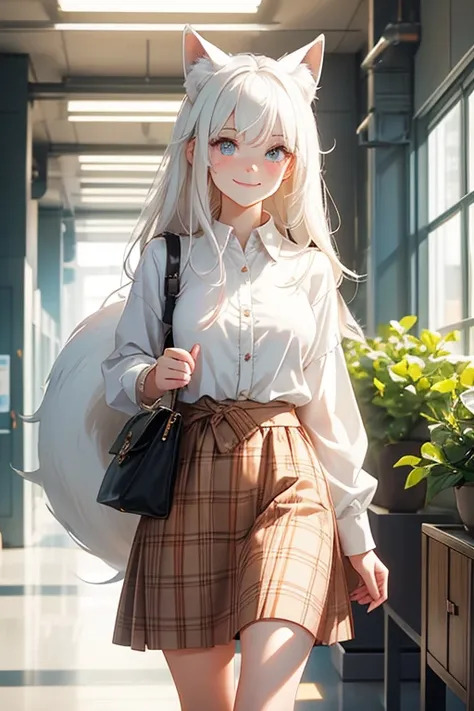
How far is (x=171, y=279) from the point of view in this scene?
1.96 m

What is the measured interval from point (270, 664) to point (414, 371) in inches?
85.7

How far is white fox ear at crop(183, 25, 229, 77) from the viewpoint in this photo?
78.3 inches

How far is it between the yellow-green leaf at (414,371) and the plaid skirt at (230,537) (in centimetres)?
186

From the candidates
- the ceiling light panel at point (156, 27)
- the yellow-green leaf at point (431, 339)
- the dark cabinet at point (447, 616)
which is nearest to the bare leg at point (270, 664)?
the dark cabinet at point (447, 616)

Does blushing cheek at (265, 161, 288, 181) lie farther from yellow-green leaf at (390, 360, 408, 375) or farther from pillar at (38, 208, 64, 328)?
pillar at (38, 208, 64, 328)

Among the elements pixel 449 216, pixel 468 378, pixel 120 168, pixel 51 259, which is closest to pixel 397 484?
pixel 468 378

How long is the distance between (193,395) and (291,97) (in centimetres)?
55

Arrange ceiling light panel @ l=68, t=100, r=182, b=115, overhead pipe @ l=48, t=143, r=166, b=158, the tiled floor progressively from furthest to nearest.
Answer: overhead pipe @ l=48, t=143, r=166, b=158
ceiling light panel @ l=68, t=100, r=182, b=115
the tiled floor


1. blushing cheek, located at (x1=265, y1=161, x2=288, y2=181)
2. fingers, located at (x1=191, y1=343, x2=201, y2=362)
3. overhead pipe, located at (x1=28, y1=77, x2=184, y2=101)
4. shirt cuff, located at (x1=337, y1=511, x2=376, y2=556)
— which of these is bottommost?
shirt cuff, located at (x1=337, y1=511, x2=376, y2=556)

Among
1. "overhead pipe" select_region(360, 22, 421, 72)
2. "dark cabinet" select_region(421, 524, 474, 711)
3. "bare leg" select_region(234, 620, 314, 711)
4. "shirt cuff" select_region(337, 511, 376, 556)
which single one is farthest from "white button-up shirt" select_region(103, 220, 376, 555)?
"overhead pipe" select_region(360, 22, 421, 72)

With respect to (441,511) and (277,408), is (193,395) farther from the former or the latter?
(441,511)

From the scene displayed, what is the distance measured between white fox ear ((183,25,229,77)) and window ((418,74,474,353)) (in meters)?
2.94

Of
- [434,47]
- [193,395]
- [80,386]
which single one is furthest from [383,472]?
[434,47]

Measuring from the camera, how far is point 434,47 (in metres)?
5.62
